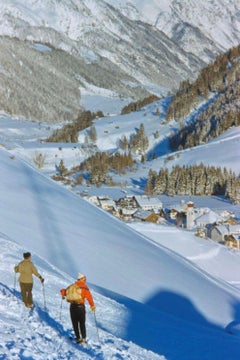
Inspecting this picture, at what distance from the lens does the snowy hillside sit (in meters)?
10.7

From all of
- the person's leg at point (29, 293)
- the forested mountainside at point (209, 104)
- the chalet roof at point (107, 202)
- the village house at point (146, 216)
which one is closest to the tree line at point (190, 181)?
the chalet roof at point (107, 202)

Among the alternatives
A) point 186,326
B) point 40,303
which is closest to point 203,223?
point 186,326

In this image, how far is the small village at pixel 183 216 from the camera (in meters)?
58.6

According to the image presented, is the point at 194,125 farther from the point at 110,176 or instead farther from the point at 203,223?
the point at 203,223

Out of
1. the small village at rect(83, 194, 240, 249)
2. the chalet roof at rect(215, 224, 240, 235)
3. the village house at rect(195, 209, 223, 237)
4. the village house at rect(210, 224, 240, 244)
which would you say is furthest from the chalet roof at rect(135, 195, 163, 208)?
the chalet roof at rect(215, 224, 240, 235)

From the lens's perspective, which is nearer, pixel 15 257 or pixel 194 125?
pixel 15 257

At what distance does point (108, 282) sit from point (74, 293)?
11667mm

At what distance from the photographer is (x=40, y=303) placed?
42.6ft

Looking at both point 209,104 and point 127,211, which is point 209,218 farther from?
point 209,104

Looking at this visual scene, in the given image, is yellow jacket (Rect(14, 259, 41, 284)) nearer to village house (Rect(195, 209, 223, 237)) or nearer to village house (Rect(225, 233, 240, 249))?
village house (Rect(225, 233, 240, 249))

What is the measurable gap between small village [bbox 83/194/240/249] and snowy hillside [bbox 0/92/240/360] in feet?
54.3

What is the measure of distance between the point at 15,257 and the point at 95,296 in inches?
127

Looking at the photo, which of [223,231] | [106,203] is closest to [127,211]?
[106,203]

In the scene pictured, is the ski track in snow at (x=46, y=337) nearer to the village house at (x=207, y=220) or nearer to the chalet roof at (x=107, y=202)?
the village house at (x=207, y=220)
